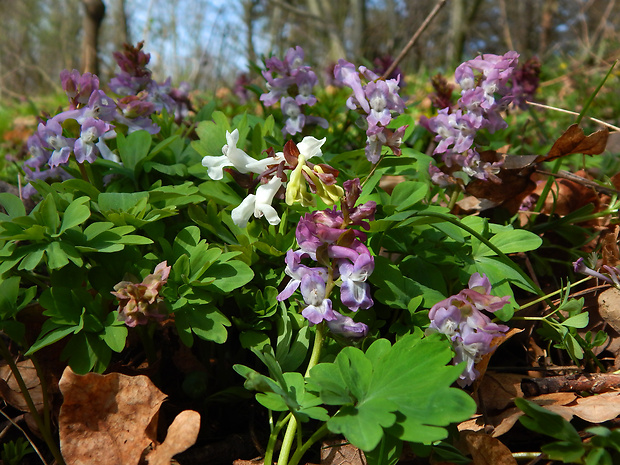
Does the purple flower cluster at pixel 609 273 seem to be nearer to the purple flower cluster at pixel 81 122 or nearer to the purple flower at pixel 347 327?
the purple flower at pixel 347 327

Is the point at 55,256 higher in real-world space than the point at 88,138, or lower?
lower

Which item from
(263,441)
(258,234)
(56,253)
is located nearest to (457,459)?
(263,441)

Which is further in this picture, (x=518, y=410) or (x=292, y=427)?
(x=518, y=410)

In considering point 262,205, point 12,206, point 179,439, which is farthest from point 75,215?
point 179,439

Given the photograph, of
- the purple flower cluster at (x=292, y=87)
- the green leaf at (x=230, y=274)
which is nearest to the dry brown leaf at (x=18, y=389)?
the green leaf at (x=230, y=274)

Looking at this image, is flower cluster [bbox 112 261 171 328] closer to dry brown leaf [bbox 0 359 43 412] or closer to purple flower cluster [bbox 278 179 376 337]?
purple flower cluster [bbox 278 179 376 337]

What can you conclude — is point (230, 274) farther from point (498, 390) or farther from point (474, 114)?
point (474, 114)
